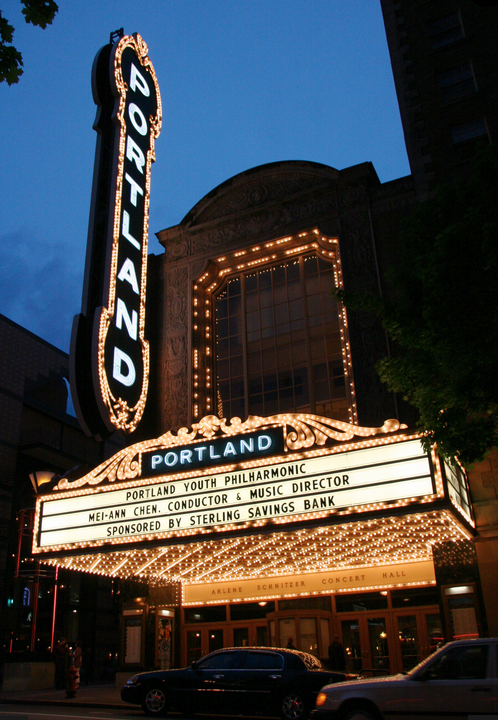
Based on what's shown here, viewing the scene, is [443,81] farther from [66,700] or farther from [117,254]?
[66,700]

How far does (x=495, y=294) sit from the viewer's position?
33.8ft

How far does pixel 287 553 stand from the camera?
15641mm

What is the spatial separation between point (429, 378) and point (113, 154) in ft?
37.2

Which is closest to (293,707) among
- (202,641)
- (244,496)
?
(244,496)

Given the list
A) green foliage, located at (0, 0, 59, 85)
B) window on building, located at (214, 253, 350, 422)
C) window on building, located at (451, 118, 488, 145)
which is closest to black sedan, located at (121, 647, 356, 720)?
window on building, located at (214, 253, 350, 422)

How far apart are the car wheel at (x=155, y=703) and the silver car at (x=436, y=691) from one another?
4465mm

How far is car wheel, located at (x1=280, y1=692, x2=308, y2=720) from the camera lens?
33.5ft

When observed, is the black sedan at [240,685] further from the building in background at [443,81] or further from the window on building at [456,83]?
the window on building at [456,83]

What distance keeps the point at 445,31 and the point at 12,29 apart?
712 inches

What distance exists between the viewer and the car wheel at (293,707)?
10.2 metres

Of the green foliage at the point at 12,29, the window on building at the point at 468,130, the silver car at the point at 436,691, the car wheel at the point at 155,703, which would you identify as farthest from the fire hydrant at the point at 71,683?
the window on building at the point at 468,130

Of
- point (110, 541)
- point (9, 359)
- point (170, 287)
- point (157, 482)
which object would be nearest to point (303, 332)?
point (170, 287)

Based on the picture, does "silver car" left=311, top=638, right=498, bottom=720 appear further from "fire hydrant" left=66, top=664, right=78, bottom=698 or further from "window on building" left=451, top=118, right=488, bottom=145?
"window on building" left=451, top=118, right=488, bottom=145

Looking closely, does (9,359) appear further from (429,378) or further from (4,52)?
(4,52)
